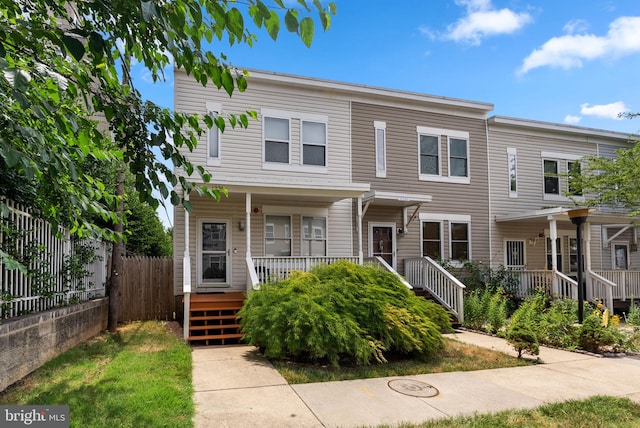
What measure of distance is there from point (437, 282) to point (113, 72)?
32.8 feet

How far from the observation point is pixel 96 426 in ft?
12.5

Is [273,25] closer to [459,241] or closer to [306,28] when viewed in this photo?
[306,28]

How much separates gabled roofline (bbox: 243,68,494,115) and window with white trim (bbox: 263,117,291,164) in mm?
1115

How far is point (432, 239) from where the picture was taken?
1338 centimetres

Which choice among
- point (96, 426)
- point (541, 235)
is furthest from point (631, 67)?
point (96, 426)

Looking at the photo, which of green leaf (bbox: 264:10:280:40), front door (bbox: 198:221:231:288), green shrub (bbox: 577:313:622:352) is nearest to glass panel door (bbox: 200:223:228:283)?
front door (bbox: 198:221:231:288)

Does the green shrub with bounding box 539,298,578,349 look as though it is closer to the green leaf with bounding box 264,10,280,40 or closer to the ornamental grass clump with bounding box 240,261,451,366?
the ornamental grass clump with bounding box 240,261,451,366

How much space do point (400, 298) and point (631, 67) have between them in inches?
380

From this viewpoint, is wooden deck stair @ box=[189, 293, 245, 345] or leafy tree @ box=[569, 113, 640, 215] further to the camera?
leafy tree @ box=[569, 113, 640, 215]

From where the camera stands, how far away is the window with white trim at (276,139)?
38.2 feet

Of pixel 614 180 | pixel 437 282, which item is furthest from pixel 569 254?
pixel 437 282

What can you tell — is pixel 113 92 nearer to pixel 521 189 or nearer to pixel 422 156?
pixel 422 156

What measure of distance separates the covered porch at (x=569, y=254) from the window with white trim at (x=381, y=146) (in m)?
4.45

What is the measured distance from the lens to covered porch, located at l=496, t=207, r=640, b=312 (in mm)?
12258
